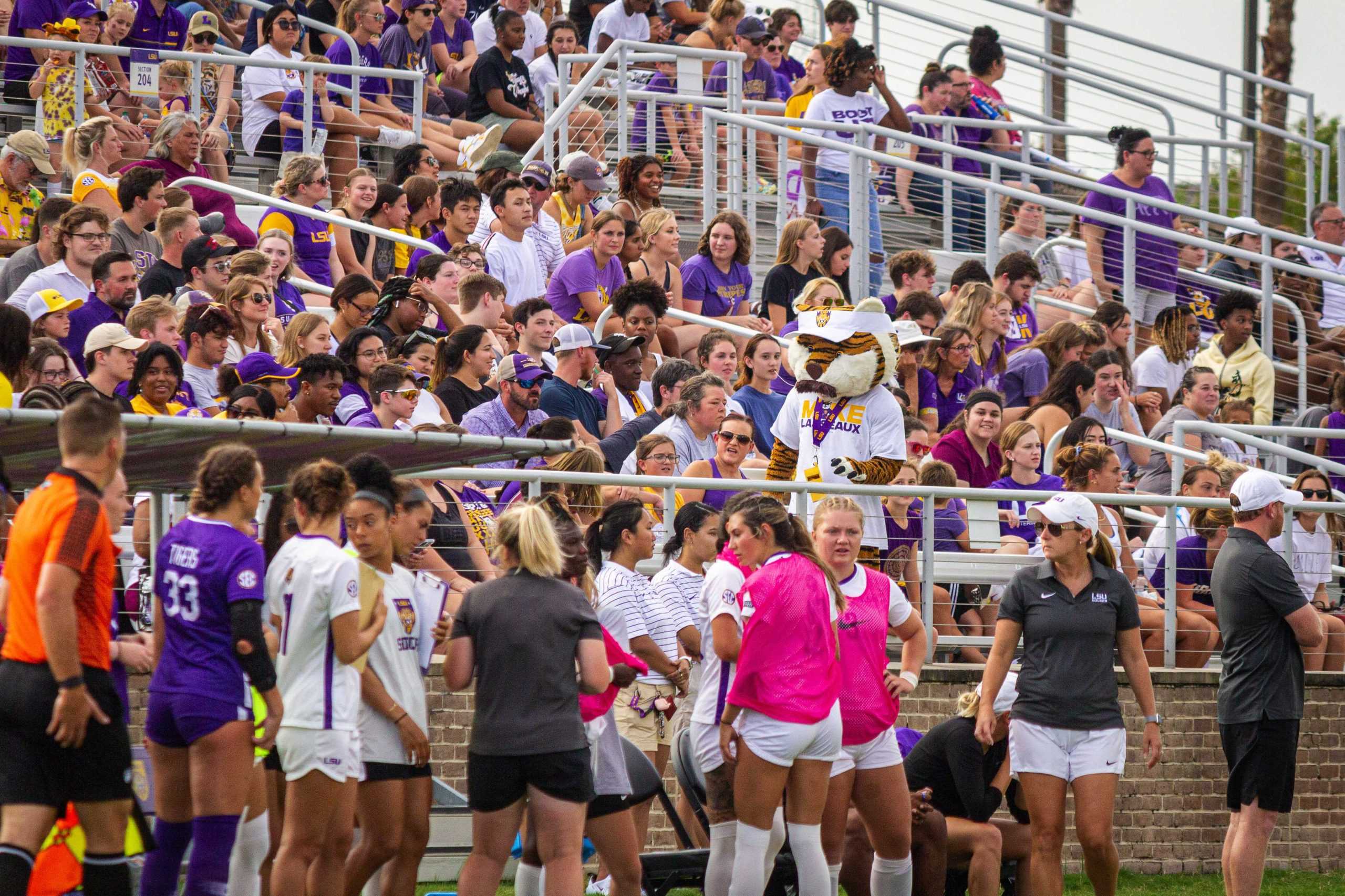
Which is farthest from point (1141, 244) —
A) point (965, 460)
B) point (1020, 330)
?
point (965, 460)

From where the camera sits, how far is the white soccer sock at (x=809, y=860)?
7.69 meters

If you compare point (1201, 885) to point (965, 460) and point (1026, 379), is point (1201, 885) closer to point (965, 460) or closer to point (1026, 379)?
point (965, 460)

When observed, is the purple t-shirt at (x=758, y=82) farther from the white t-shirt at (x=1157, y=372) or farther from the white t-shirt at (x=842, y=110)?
the white t-shirt at (x=1157, y=372)

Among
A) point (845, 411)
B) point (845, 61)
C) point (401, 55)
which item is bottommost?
point (845, 411)

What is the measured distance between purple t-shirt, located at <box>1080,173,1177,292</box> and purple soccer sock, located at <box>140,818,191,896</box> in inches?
384

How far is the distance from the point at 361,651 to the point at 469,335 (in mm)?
3955

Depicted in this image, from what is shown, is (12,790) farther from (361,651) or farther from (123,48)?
(123,48)

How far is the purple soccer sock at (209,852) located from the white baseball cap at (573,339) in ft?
16.3

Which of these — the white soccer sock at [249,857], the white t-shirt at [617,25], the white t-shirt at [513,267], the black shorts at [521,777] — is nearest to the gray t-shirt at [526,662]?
the black shorts at [521,777]

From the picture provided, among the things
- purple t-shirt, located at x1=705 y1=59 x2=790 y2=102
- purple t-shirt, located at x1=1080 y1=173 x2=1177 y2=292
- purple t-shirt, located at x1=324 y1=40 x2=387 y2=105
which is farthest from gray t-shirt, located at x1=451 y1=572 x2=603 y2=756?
purple t-shirt, located at x1=705 y1=59 x2=790 y2=102

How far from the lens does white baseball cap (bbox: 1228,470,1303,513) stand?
879 centimetres

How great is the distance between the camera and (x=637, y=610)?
8430 mm

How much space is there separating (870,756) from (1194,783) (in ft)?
10.2

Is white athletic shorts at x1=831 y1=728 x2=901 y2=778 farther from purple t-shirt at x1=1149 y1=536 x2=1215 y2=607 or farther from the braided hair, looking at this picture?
the braided hair
